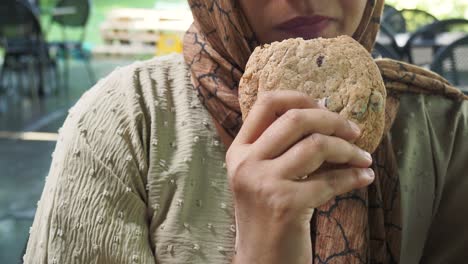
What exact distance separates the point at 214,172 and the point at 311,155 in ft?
1.30

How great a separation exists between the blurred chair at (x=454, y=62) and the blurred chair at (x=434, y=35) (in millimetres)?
431

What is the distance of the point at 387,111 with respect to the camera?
3.34ft

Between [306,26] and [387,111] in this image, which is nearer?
[306,26]

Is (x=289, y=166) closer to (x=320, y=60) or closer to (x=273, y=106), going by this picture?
(x=273, y=106)

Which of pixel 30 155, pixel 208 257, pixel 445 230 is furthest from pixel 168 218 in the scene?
pixel 30 155

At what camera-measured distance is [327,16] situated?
83cm

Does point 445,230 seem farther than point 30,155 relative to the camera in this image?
No

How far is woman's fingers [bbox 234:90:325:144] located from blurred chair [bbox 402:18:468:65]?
249cm

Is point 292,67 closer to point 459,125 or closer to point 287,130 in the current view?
point 287,130

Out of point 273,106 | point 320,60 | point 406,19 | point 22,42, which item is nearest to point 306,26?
point 320,60

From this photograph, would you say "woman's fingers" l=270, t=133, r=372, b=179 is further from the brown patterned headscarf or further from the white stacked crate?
the white stacked crate

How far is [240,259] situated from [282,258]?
69mm

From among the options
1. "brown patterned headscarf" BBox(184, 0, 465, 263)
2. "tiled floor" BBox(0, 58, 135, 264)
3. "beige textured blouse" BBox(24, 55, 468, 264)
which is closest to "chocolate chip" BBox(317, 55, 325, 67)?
"brown patterned headscarf" BBox(184, 0, 465, 263)

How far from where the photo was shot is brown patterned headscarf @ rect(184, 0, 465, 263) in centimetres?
83
